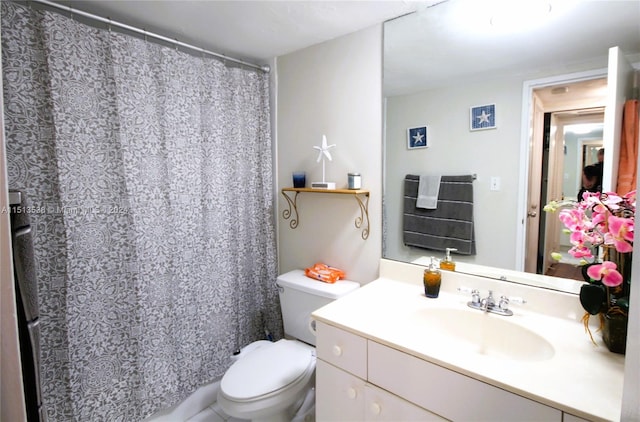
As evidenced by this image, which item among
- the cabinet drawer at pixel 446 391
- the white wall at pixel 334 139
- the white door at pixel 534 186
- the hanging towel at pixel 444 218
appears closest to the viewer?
the cabinet drawer at pixel 446 391

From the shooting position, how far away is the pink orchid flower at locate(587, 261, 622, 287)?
0.92 m

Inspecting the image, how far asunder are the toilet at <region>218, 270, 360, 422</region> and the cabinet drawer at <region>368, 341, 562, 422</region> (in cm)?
51

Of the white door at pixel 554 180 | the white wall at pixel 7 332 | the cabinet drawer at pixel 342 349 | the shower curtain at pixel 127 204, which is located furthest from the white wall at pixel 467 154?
the white wall at pixel 7 332

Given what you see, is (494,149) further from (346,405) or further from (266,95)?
(266,95)

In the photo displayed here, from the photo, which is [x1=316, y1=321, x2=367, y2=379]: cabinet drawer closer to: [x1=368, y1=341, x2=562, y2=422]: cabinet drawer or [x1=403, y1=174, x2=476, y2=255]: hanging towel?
[x1=368, y1=341, x2=562, y2=422]: cabinet drawer

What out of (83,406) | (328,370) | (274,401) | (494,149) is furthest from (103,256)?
(494,149)

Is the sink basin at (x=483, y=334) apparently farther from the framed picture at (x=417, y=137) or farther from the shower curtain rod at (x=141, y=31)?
the shower curtain rod at (x=141, y=31)

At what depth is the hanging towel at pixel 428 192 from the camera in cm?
153

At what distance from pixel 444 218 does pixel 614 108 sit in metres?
0.72

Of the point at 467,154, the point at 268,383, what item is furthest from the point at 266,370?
the point at 467,154

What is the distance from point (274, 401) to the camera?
4.45 feet

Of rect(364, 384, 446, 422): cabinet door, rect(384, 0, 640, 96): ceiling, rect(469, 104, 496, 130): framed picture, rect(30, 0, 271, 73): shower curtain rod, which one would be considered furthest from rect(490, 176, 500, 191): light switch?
rect(30, 0, 271, 73): shower curtain rod

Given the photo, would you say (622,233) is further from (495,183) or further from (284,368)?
(284,368)

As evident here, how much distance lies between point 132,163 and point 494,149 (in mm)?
1646
